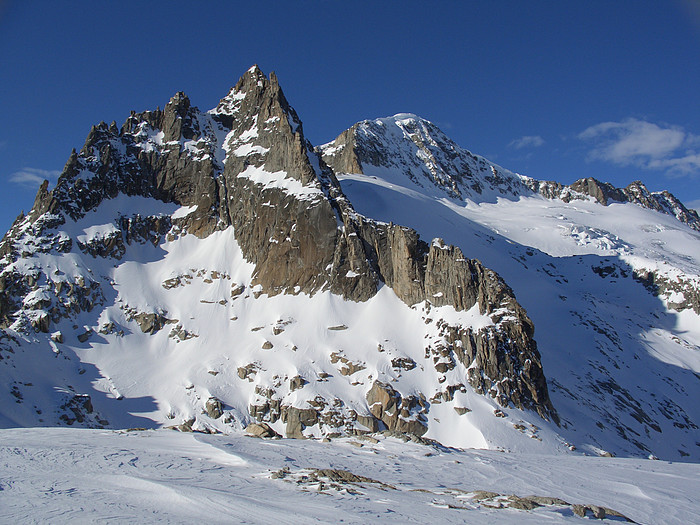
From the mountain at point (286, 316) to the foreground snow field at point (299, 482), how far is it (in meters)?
10.00

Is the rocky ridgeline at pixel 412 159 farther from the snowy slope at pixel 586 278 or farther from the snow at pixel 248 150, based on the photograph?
the snow at pixel 248 150

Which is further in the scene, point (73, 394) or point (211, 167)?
point (211, 167)

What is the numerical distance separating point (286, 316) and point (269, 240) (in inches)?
583

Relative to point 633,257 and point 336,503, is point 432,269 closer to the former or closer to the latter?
point 336,503

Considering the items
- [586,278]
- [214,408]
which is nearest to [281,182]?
[214,408]

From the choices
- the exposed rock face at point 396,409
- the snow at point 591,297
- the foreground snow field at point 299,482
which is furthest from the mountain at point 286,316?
the foreground snow field at point 299,482

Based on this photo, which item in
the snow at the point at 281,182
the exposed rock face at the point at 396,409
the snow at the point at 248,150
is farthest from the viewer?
the snow at the point at 248,150

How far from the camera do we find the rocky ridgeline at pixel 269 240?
60875mm

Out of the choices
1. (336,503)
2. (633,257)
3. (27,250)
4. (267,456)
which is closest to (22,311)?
(27,250)

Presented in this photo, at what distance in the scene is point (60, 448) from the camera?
22.4 meters

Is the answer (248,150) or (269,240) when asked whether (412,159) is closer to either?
(248,150)

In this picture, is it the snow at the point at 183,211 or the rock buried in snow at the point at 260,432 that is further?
the snow at the point at 183,211

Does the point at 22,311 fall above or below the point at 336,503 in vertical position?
above

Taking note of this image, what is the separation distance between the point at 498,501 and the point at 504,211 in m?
166
